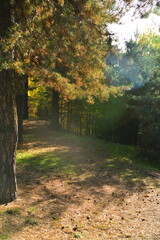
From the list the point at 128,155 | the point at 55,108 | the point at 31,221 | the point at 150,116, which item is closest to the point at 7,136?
the point at 31,221

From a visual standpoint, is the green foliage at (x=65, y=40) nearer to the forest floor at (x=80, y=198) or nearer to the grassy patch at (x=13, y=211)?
the forest floor at (x=80, y=198)

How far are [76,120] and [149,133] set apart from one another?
658 centimetres

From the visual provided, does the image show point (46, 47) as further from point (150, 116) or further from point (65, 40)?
point (150, 116)

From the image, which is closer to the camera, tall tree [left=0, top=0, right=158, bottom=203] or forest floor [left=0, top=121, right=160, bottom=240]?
forest floor [left=0, top=121, right=160, bottom=240]

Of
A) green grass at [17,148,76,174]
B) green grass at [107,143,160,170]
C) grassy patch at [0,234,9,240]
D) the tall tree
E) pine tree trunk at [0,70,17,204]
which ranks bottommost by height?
green grass at [107,143,160,170]

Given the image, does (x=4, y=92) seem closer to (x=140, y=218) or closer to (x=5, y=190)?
(x=5, y=190)

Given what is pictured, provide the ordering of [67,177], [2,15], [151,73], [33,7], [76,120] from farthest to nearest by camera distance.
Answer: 1. [76,120]
2. [151,73]
3. [67,177]
4. [33,7]
5. [2,15]

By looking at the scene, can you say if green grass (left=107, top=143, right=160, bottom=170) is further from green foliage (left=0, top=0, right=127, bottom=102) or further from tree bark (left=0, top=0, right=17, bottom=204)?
tree bark (left=0, top=0, right=17, bottom=204)

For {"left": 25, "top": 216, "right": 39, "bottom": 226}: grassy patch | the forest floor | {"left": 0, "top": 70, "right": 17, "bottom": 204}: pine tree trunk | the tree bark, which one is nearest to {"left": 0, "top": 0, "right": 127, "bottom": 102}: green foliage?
the tree bark

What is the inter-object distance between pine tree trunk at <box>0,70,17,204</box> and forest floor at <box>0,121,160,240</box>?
1.16ft

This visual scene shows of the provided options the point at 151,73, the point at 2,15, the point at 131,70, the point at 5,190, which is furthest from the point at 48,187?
the point at 131,70

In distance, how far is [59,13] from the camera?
6.69 metres

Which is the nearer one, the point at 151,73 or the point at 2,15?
the point at 2,15

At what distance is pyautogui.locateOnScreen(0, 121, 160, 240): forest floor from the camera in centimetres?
428
